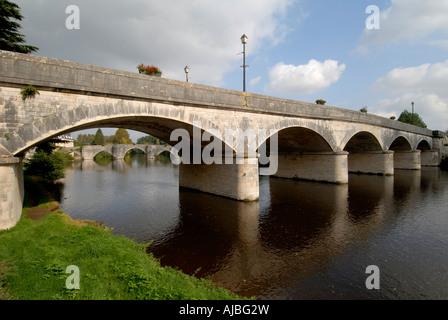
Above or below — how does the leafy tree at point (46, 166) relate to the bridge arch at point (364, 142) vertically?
below

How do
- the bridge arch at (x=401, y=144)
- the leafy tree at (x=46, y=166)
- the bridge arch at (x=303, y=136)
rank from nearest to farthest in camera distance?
the bridge arch at (x=303, y=136) < the leafy tree at (x=46, y=166) < the bridge arch at (x=401, y=144)

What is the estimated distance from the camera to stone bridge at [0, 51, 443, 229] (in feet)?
28.7

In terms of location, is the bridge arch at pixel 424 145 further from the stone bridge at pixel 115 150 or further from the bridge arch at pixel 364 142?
the stone bridge at pixel 115 150

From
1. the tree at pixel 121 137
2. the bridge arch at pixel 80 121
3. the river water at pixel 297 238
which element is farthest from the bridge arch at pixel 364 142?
the tree at pixel 121 137

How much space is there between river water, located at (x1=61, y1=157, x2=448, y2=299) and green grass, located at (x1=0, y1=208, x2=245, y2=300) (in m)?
1.45

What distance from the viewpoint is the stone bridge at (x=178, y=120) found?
8.73 meters

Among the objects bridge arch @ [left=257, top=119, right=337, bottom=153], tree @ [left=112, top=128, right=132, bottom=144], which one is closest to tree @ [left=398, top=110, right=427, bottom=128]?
bridge arch @ [left=257, top=119, right=337, bottom=153]

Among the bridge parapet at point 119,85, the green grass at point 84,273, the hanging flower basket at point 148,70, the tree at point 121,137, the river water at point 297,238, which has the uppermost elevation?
the tree at point 121,137

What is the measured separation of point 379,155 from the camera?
30469 millimetres

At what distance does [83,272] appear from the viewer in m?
5.54

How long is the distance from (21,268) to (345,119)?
2587cm

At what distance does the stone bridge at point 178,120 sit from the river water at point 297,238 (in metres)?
3.64
